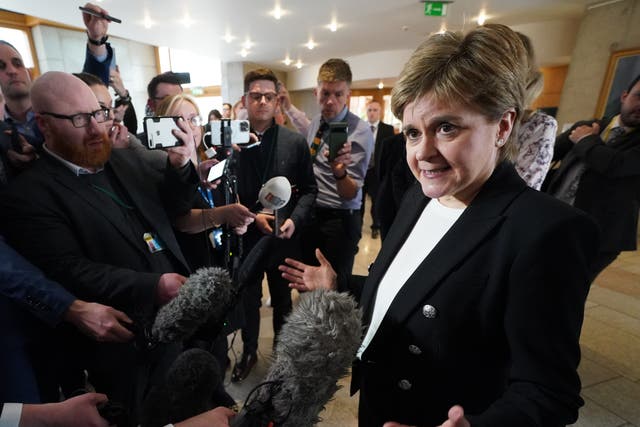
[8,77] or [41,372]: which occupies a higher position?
[8,77]

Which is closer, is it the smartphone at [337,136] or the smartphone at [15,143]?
the smartphone at [15,143]

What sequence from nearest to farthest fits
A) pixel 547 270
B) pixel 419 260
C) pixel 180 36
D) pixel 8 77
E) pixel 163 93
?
pixel 547 270, pixel 419 260, pixel 8 77, pixel 163 93, pixel 180 36

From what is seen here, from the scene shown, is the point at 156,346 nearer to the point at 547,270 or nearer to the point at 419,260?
the point at 419,260

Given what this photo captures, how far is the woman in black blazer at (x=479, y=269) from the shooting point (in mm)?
667

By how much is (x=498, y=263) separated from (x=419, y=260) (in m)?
0.24

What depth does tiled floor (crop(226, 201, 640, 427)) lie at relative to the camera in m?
1.93

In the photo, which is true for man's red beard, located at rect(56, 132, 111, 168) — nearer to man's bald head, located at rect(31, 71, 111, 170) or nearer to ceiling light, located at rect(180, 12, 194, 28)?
man's bald head, located at rect(31, 71, 111, 170)

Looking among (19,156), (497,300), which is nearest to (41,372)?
(19,156)

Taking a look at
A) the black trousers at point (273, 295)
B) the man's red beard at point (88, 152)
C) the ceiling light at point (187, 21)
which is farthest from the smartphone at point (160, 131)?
the ceiling light at point (187, 21)

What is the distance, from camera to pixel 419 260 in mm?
935

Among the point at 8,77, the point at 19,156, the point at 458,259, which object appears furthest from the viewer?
the point at 8,77

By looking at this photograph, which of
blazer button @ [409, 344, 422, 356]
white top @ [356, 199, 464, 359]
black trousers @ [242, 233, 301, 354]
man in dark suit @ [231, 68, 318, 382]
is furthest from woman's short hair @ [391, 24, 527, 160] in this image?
black trousers @ [242, 233, 301, 354]

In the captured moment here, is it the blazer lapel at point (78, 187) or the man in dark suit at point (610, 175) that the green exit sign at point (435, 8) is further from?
the blazer lapel at point (78, 187)

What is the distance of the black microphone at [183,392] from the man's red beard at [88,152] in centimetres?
96
